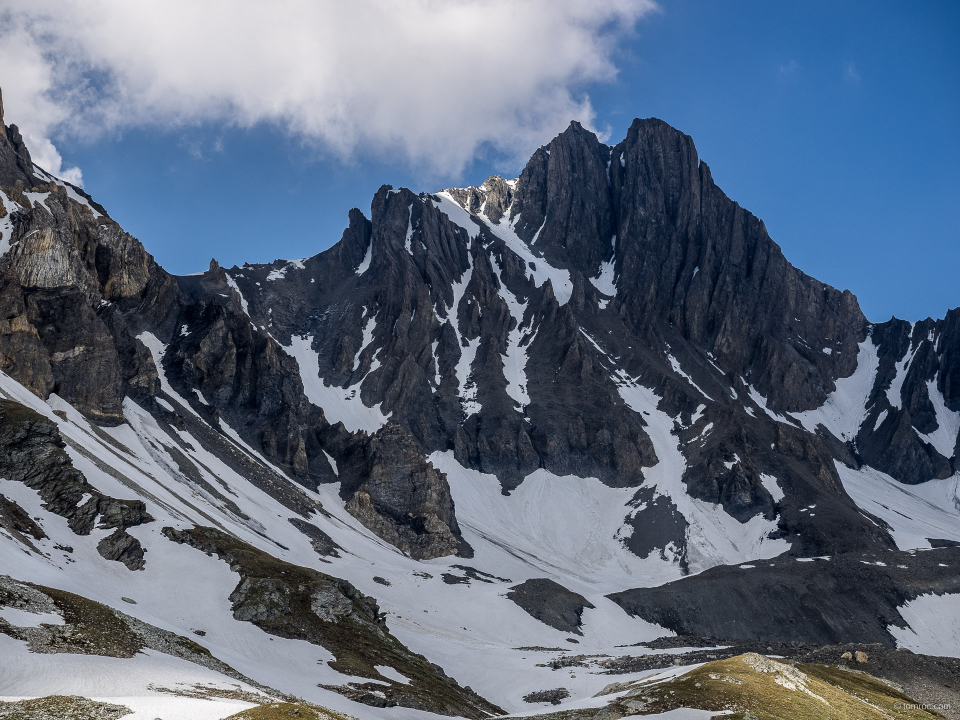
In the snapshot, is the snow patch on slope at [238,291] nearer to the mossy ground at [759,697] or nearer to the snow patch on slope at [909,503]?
the mossy ground at [759,697]

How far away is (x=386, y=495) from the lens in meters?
127

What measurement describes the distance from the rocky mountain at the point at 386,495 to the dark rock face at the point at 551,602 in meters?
0.50

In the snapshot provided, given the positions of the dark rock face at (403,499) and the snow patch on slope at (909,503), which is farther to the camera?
the snow patch on slope at (909,503)

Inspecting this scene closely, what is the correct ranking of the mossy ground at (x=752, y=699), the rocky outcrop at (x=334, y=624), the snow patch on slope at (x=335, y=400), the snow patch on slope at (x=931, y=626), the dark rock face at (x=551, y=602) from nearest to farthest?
the mossy ground at (x=752, y=699)
the rocky outcrop at (x=334, y=624)
the dark rock face at (x=551, y=602)
the snow patch on slope at (x=931, y=626)
the snow patch on slope at (x=335, y=400)

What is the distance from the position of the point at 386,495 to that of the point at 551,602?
39251mm

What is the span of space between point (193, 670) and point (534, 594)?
74.9 m

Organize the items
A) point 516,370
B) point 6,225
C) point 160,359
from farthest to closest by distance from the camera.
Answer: point 516,370, point 160,359, point 6,225

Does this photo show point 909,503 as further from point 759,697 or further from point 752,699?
point 752,699

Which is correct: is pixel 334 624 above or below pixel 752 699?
above

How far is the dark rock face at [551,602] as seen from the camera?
317 ft

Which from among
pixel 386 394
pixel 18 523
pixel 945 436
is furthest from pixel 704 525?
pixel 18 523

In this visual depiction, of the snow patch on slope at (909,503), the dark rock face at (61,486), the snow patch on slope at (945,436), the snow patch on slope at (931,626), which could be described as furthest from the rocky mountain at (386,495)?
the snow patch on slope at (909,503)

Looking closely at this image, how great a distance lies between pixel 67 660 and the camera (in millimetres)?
29375

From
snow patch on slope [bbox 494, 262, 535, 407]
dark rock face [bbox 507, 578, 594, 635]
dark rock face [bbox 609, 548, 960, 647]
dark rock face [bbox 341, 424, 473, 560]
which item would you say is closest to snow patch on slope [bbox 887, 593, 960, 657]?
dark rock face [bbox 609, 548, 960, 647]
